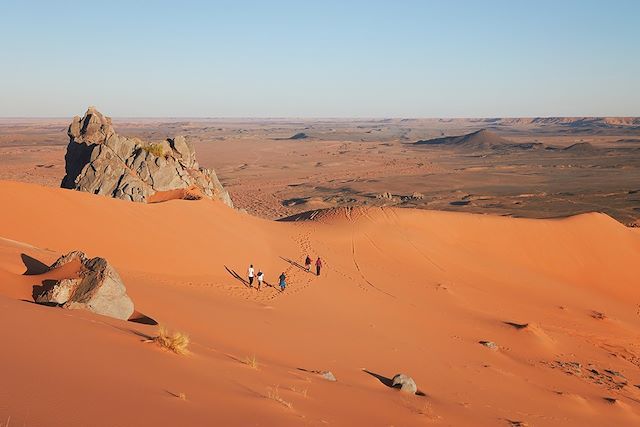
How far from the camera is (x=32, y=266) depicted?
9.92 m

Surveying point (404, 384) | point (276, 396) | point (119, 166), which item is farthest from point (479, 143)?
point (276, 396)

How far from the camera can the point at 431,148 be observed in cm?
11088

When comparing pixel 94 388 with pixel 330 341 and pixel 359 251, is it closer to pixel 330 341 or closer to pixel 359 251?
pixel 330 341

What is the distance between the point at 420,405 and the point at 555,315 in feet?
40.5

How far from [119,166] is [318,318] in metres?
12.3

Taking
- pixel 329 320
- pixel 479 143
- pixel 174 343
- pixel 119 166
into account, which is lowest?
pixel 329 320

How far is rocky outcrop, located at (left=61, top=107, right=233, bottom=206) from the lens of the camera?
21.2 m

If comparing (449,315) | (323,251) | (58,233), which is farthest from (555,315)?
(58,233)

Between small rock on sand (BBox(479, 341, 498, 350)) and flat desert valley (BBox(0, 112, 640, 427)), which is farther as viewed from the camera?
small rock on sand (BBox(479, 341, 498, 350))

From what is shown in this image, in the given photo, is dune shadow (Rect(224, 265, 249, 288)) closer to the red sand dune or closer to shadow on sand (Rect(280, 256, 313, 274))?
the red sand dune

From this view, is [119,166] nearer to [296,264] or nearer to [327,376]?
[296,264]

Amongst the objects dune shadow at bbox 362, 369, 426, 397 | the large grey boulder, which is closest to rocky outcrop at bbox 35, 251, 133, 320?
dune shadow at bbox 362, 369, 426, 397

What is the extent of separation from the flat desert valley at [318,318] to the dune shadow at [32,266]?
50 millimetres

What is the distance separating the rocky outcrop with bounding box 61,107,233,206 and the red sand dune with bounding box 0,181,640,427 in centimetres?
281
